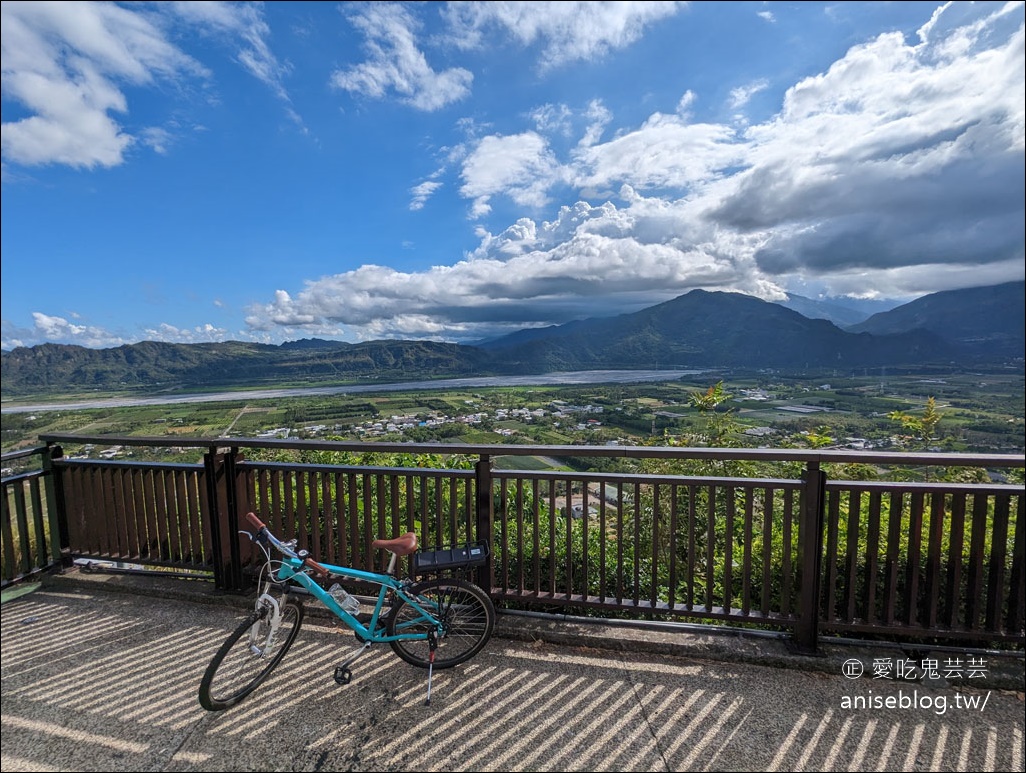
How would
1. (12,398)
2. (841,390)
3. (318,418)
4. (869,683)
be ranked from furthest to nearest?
(12,398) < (841,390) < (318,418) < (869,683)

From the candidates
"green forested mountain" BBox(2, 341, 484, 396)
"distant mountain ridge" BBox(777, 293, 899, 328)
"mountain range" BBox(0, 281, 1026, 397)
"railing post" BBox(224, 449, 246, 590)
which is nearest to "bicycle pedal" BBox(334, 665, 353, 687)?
"railing post" BBox(224, 449, 246, 590)

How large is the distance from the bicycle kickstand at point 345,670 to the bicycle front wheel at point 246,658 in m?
0.37

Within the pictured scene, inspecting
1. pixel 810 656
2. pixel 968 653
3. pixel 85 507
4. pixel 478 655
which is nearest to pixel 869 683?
pixel 810 656

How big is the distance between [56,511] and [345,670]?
3.31 metres

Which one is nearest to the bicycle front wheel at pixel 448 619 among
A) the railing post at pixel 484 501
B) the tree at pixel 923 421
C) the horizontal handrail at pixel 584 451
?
the railing post at pixel 484 501

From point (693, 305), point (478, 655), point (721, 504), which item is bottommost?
point (478, 655)

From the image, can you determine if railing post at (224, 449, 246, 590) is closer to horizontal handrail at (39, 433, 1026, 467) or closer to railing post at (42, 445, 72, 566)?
horizontal handrail at (39, 433, 1026, 467)

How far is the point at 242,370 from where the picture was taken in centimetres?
2502

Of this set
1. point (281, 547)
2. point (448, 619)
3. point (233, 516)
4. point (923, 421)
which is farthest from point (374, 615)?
point (923, 421)

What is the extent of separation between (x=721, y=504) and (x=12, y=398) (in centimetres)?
3499

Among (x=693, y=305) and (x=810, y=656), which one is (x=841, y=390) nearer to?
(x=810, y=656)

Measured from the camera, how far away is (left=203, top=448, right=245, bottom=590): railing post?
3295 mm

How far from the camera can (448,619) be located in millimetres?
2564

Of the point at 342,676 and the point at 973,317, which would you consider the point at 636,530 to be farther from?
the point at 973,317
